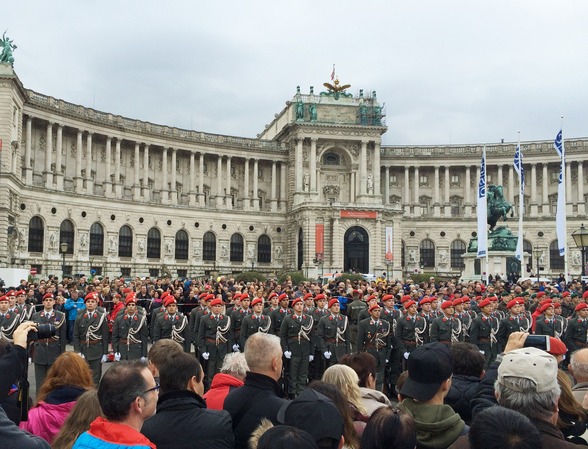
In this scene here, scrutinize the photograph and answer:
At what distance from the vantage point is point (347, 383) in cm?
569

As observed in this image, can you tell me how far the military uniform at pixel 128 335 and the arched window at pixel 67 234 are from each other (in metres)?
45.0

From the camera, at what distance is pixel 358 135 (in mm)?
73688

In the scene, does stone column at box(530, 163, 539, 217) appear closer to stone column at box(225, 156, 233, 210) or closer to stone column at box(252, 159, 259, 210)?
stone column at box(252, 159, 259, 210)

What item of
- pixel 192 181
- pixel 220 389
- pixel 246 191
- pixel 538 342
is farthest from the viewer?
pixel 246 191

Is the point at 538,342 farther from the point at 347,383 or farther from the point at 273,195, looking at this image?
the point at 273,195

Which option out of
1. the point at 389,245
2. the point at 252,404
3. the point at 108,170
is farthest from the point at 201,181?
the point at 252,404

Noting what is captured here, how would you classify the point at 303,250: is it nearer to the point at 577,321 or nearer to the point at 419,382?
the point at 577,321

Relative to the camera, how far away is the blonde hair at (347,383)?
5617 mm

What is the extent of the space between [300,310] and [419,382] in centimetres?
1125

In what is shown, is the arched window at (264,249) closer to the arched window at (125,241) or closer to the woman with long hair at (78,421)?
the arched window at (125,241)

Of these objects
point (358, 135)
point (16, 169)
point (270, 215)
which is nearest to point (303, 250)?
point (270, 215)

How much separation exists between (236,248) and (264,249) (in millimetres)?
3396

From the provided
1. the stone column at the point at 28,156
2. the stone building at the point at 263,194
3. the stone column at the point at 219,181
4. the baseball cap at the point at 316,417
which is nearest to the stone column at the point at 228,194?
the stone building at the point at 263,194

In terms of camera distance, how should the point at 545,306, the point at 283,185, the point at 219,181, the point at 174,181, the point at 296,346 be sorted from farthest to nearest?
the point at 283,185 < the point at 219,181 < the point at 174,181 < the point at 545,306 < the point at 296,346
